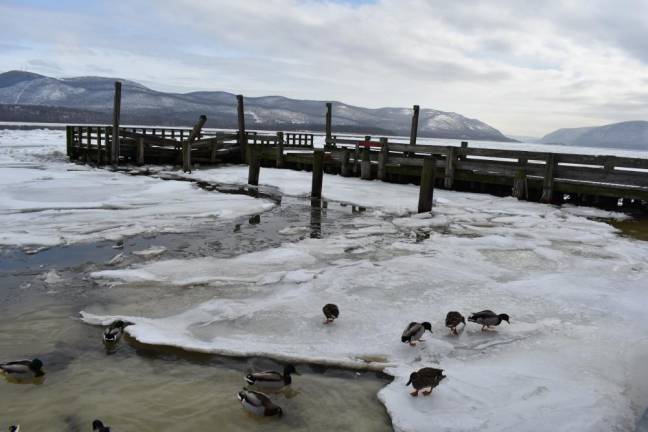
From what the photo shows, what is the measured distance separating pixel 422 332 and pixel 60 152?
3218 centimetres

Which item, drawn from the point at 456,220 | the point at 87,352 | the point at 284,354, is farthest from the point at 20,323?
the point at 456,220

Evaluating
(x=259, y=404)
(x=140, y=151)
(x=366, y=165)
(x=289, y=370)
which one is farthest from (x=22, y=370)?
(x=140, y=151)

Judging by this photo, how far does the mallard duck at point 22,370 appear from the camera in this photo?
457cm

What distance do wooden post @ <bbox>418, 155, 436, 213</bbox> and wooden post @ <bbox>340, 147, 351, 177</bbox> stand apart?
8436 mm

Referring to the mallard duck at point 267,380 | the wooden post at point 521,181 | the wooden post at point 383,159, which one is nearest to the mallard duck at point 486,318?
the mallard duck at point 267,380

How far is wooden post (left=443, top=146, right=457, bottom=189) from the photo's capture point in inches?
737

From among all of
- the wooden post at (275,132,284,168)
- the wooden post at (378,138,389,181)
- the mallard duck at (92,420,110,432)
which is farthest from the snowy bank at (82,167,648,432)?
the wooden post at (275,132,284,168)

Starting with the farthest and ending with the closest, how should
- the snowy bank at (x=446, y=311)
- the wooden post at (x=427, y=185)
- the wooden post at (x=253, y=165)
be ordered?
the wooden post at (x=253, y=165) → the wooden post at (x=427, y=185) → the snowy bank at (x=446, y=311)

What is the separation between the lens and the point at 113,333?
5.44m

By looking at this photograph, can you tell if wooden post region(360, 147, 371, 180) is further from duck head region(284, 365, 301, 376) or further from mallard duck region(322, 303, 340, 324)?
duck head region(284, 365, 301, 376)

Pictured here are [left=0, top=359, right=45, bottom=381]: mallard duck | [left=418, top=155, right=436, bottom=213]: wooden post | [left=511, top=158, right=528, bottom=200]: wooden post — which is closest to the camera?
[left=0, top=359, right=45, bottom=381]: mallard duck

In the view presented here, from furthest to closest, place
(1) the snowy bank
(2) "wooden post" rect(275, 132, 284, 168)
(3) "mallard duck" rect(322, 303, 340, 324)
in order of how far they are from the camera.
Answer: (2) "wooden post" rect(275, 132, 284, 168) → (3) "mallard duck" rect(322, 303, 340, 324) → (1) the snowy bank

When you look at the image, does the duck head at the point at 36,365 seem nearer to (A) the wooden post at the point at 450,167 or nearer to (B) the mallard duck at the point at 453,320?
(B) the mallard duck at the point at 453,320

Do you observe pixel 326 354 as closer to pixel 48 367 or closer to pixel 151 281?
pixel 48 367
